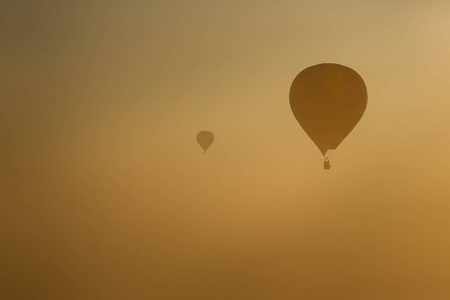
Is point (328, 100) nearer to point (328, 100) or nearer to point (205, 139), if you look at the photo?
point (328, 100)

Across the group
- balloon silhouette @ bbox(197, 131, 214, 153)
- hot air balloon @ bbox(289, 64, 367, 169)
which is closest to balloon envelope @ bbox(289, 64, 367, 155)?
hot air balloon @ bbox(289, 64, 367, 169)

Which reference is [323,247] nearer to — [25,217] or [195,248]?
[195,248]

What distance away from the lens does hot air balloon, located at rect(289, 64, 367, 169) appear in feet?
12.9

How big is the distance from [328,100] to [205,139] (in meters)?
1.69

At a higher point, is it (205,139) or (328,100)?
(205,139)

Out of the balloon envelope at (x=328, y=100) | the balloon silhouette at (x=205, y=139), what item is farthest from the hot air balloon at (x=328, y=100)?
the balloon silhouette at (x=205, y=139)

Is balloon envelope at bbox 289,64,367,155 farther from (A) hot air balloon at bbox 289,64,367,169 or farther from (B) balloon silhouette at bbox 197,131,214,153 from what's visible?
(B) balloon silhouette at bbox 197,131,214,153

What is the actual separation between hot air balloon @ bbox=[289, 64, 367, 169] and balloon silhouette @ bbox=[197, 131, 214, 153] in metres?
1.36

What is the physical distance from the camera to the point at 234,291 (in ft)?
18.1

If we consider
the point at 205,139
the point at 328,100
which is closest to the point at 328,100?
the point at 328,100

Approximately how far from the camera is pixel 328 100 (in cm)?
393

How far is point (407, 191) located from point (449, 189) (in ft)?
1.15

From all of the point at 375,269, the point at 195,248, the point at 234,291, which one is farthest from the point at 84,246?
the point at 375,269

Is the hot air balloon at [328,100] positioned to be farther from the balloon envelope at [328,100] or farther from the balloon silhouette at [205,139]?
the balloon silhouette at [205,139]
